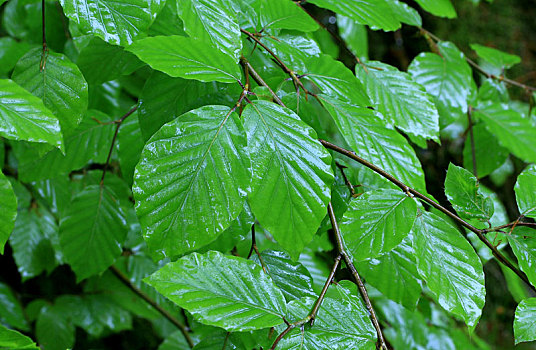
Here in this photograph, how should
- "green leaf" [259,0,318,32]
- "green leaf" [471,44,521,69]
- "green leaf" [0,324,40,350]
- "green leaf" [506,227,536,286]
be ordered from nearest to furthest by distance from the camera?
"green leaf" [0,324,40,350]
"green leaf" [506,227,536,286]
"green leaf" [259,0,318,32]
"green leaf" [471,44,521,69]

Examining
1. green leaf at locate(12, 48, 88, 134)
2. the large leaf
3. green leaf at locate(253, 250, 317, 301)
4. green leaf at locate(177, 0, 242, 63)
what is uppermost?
green leaf at locate(177, 0, 242, 63)

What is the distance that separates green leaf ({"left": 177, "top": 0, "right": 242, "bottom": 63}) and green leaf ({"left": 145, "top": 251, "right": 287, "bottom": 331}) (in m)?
A: 0.21

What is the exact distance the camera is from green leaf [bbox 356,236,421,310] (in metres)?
0.55

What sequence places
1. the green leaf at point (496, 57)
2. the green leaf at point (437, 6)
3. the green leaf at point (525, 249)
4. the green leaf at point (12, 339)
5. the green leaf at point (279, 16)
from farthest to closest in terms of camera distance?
the green leaf at point (496, 57) < the green leaf at point (437, 6) < the green leaf at point (279, 16) < the green leaf at point (525, 249) < the green leaf at point (12, 339)

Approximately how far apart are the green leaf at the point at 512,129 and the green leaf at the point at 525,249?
0.45 meters

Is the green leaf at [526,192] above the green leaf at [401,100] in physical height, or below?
below

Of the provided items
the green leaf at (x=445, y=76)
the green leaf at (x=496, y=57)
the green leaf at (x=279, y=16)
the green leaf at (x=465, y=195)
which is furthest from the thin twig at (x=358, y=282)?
the green leaf at (x=496, y=57)

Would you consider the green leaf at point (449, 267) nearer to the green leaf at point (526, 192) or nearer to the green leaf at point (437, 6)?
the green leaf at point (526, 192)

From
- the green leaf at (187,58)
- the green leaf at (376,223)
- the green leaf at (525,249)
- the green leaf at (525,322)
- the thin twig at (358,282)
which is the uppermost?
the green leaf at (187,58)

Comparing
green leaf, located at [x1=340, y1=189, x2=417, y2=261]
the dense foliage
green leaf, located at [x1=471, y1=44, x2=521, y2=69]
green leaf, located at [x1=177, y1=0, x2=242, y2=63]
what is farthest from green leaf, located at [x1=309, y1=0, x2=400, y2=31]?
green leaf, located at [x1=471, y1=44, x2=521, y2=69]

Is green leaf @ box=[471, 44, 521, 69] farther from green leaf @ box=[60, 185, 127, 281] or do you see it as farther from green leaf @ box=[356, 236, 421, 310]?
green leaf @ box=[60, 185, 127, 281]

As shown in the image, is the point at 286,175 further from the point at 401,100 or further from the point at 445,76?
the point at 445,76

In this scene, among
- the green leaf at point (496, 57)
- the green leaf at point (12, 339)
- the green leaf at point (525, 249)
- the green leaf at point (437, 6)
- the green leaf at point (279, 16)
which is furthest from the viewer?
the green leaf at point (496, 57)

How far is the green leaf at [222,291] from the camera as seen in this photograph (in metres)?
0.39
